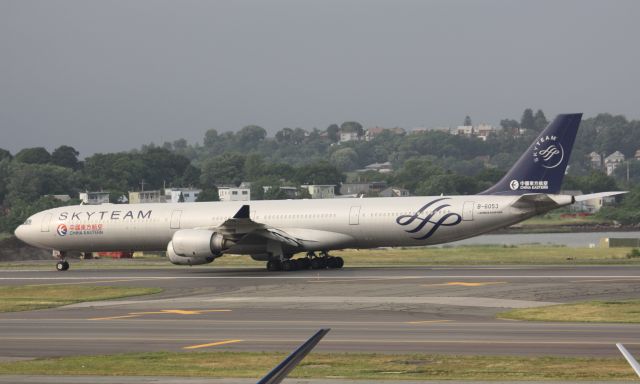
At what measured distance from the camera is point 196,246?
45594mm

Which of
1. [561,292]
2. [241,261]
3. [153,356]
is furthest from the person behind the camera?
[241,261]

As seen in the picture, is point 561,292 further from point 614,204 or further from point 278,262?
point 614,204

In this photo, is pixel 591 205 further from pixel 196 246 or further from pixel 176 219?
pixel 196 246

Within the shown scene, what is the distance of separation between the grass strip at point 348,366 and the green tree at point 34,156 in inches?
6441

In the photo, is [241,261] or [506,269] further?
[241,261]

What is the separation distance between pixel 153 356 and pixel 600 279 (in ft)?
68.8

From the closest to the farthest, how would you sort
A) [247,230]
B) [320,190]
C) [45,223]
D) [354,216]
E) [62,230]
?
1. [247,230]
2. [354,216]
3. [62,230]
4. [45,223]
5. [320,190]

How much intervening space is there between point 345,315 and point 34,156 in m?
159

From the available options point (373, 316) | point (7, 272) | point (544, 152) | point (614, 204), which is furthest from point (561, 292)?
point (614, 204)

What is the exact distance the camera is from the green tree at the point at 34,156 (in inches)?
7037

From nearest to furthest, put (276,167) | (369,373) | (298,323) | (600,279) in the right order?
(369,373) → (298,323) → (600,279) → (276,167)

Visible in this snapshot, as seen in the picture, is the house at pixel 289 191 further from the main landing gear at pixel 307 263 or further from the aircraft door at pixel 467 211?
the aircraft door at pixel 467 211

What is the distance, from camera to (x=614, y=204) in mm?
143125

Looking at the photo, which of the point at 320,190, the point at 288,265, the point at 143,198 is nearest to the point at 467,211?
the point at 288,265
